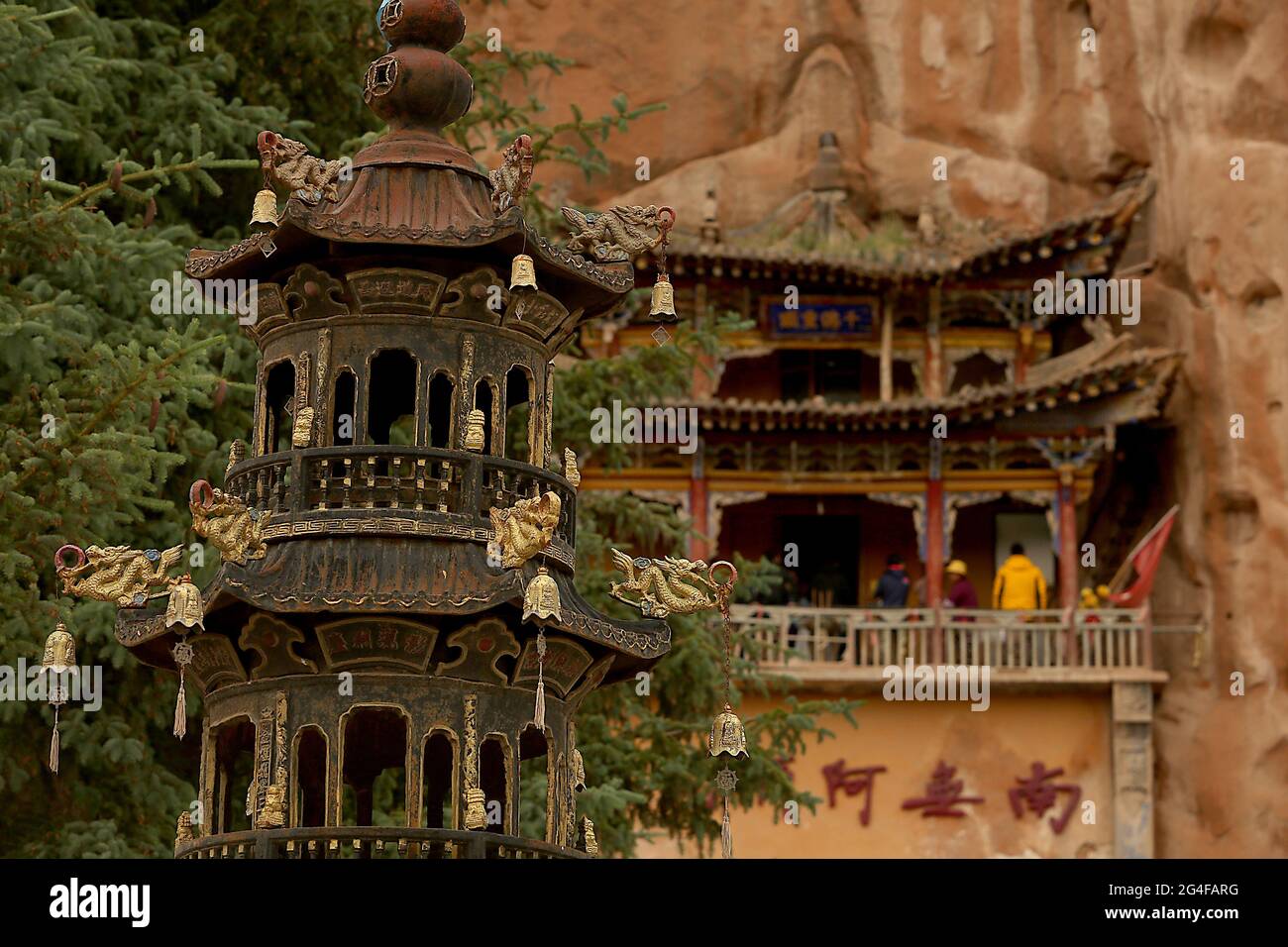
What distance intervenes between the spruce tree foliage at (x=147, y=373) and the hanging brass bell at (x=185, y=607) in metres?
3.06

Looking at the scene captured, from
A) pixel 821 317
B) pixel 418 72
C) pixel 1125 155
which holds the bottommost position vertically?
pixel 418 72

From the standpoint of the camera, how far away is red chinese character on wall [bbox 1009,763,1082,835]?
2547 centimetres

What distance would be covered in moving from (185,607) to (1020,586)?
684 inches

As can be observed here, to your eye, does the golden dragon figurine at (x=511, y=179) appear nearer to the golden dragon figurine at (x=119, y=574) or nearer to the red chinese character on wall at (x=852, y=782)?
the golden dragon figurine at (x=119, y=574)

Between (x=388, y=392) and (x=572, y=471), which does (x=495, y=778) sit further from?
(x=388, y=392)

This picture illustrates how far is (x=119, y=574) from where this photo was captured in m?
10.0

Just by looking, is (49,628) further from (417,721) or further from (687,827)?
(687,827)

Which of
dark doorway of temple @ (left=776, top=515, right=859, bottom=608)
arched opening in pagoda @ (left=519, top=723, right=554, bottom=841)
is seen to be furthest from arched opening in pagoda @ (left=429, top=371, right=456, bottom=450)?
dark doorway of temple @ (left=776, top=515, right=859, bottom=608)

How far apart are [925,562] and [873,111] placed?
202 inches

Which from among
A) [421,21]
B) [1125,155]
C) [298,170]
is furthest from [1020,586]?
[298,170]

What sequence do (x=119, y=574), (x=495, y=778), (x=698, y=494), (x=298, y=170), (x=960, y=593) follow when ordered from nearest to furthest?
(x=119, y=574)
(x=298, y=170)
(x=495, y=778)
(x=960, y=593)
(x=698, y=494)

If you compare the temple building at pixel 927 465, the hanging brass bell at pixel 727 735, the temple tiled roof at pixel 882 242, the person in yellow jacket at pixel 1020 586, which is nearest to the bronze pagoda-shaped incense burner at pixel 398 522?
the hanging brass bell at pixel 727 735

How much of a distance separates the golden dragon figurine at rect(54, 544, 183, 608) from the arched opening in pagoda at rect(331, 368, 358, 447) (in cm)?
76
